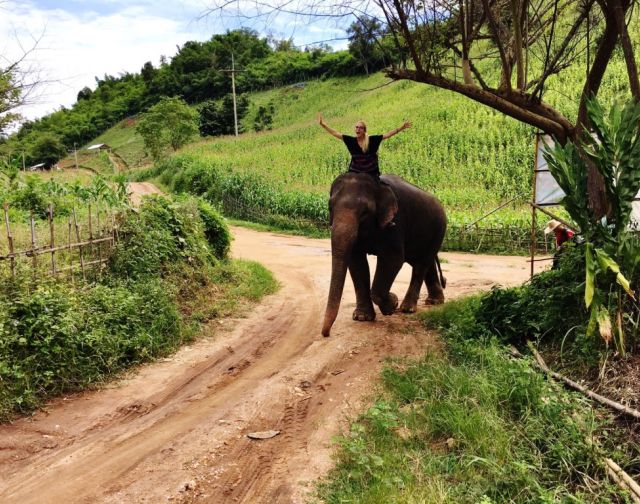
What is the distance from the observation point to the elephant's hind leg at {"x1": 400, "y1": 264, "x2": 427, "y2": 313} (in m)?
9.29

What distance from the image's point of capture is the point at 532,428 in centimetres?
439

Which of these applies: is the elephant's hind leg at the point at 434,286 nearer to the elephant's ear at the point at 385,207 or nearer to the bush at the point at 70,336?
the elephant's ear at the point at 385,207

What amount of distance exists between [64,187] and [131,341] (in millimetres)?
6806

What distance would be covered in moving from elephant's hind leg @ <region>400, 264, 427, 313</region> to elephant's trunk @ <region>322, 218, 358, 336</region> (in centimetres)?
235

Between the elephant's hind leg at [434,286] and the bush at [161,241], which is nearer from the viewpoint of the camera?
the bush at [161,241]

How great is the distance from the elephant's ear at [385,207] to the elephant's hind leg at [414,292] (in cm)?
Answer: 205

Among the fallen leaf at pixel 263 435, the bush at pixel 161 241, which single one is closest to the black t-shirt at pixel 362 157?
the bush at pixel 161 241

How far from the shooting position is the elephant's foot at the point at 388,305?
8.52 meters

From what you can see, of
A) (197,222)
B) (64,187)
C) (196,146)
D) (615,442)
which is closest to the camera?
(615,442)

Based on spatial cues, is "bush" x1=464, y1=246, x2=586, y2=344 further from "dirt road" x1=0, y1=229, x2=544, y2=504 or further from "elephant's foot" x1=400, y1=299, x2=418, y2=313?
"elephant's foot" x1=400, y1=299, x2=418, y2=313

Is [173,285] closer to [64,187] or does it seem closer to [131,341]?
[131,341]

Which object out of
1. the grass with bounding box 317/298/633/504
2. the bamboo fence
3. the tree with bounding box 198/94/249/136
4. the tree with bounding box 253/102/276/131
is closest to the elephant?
the grass with bounding box 317/298/633/504

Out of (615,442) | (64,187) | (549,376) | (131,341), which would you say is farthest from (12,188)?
(615,442)

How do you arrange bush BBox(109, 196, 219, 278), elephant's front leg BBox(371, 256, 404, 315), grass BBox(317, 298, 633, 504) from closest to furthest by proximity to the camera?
grass BBox(317, 298, 633, 504), elephant's front leg BBox(371, 256, 404, 315), bush BBox(109, 196, 219, 278)
